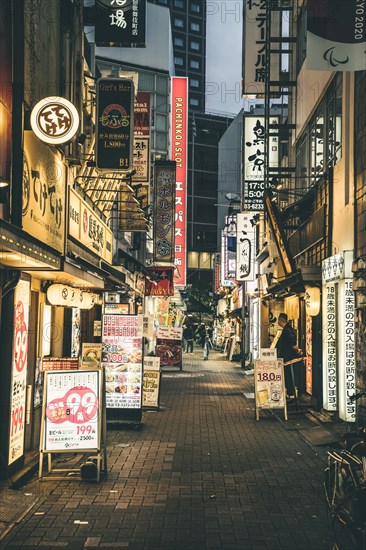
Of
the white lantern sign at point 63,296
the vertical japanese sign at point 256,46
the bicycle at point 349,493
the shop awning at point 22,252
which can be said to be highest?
the vertical japanese sign at point 256,46

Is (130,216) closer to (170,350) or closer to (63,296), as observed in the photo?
(170,350)

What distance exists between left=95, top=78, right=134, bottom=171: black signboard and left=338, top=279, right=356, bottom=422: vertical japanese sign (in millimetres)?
5214

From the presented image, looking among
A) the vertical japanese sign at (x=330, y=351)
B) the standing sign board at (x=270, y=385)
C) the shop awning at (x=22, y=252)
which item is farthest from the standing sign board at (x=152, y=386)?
the shop awning at (x=22, y=252)

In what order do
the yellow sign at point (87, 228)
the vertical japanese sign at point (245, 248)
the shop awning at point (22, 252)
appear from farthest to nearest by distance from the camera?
1. the vertical japanese sign at point (245, 248)
2. the yellow sign at point (87, 228)
3. the shop awning at point (22, 252)

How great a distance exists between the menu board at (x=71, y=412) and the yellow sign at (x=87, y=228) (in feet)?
11.8

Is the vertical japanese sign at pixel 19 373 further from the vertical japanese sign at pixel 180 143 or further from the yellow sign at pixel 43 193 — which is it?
the vertical japanese sign at pixel 180 143

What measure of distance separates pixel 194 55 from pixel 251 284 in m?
98.3

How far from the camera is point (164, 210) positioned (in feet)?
95.9

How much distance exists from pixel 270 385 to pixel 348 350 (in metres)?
2.58

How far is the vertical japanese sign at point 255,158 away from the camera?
24578 millimetres

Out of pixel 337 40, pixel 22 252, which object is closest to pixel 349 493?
pixel 22 252

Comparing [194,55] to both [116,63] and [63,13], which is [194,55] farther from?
[63,13]

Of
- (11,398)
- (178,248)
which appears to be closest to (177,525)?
(11,398)

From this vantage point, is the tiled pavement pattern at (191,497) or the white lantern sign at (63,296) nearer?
the tiled pavement pattern at (191,497)
